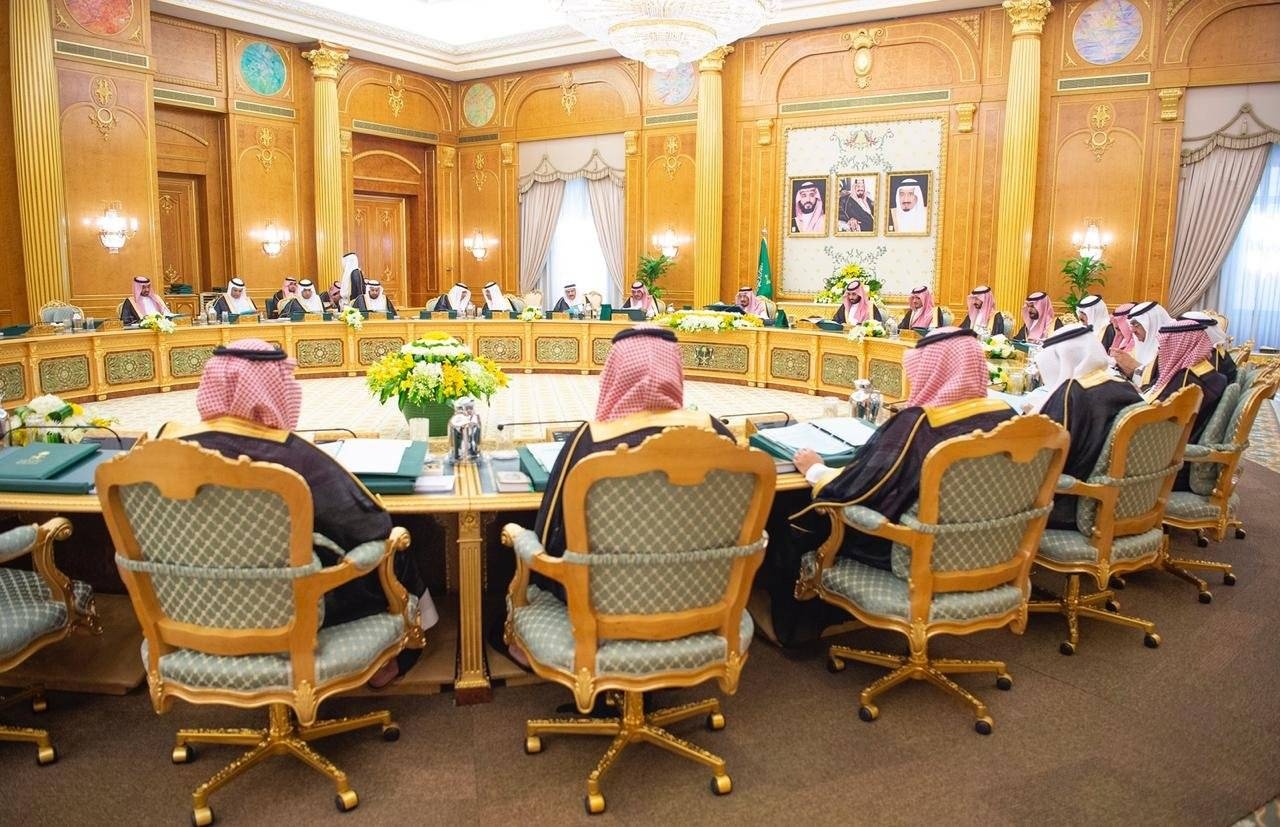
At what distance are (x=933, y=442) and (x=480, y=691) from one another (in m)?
1.81

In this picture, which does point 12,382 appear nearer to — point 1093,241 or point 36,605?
point 36,605

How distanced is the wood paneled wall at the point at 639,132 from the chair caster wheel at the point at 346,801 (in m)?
11.3

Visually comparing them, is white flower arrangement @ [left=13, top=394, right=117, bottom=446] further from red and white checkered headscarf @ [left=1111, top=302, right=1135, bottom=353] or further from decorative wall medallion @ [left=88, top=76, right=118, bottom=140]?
decorative wall medallion @ [left=88, top=76, right=118, bottom=140]

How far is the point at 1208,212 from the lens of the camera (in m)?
11.3

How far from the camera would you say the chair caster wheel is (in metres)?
2.63

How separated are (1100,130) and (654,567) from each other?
11.5 m

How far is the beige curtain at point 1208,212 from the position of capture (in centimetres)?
1103

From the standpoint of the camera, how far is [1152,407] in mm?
3477

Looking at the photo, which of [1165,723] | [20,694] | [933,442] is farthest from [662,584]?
[20,694]

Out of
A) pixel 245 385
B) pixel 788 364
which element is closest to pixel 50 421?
pixel 245 385

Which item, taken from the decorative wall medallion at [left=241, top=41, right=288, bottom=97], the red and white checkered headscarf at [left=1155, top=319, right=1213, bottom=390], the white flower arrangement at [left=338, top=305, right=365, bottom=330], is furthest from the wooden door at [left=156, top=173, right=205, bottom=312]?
the red and white checkered headscarf at [left=1155, top=319, right=1213, bottom=390]

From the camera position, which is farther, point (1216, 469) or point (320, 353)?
point (320, 353)

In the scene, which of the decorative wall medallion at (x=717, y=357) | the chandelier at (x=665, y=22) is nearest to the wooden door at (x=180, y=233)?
the decorative wall medallion at (x=717, y=357)

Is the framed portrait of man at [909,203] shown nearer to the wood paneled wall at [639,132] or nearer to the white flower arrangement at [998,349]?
the wood paneled wall at [639,132]
